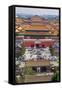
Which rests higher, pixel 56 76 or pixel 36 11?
pixel 36 11

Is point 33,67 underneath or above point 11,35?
underneath

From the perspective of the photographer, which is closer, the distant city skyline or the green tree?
the distant city skyline

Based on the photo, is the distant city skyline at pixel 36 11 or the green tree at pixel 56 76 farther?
the green tree at pixel 56 76

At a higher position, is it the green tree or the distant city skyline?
the distant city skyline

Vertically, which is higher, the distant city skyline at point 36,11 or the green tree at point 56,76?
the distant city skyline at point 36,11

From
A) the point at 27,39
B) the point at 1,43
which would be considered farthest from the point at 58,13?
the point at 1,43

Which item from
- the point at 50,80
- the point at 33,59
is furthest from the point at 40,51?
the point at 50,80
